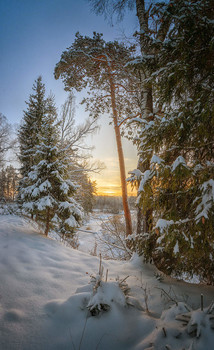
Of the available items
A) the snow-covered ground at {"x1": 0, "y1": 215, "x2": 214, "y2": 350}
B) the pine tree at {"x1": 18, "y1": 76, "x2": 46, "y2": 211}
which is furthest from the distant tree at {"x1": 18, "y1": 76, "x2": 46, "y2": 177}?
the snow-covered ground at {"x1": 0, "y1": 215, "x2": 214, "y2": 350}

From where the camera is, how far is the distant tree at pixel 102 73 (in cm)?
Result: 455

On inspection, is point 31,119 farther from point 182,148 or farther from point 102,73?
point 182,148

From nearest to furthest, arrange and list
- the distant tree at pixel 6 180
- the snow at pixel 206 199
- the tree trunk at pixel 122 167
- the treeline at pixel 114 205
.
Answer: the snow at pixel 206 199 → the tree trunk at pixel 122 167 → the treeline at pixel 114 205 → the distant tree at pixel 6 180

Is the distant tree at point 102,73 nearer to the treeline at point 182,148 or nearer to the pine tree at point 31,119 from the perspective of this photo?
the treeline at point 182,148

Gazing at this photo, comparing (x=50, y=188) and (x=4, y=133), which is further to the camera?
(x=4, y=133)

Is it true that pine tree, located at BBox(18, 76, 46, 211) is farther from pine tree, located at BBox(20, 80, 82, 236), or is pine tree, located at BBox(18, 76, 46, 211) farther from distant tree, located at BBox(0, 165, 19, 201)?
pine tree, located at BBox(20, 80, 82, 236)

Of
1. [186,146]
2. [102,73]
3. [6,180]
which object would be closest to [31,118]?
[6,180]

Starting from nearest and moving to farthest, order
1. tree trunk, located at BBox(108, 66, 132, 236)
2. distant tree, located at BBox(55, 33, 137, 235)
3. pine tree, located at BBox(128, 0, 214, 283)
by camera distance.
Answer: pine tree, located at BBox(128, 0, 214, 283), distant tree, located at BBox(55, 33, 137, 235), tree trunk, located at BBox(108, 66, 132, 236)

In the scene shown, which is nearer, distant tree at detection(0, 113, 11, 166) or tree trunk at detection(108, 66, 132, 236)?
tree trunk at detection(108, 66, 132, 236)

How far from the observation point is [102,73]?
208 inches

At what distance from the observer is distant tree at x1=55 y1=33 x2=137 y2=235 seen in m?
4.55

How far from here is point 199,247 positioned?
188cm

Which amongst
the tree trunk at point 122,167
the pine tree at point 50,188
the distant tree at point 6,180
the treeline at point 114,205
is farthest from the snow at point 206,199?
the distant tree at point 6,180

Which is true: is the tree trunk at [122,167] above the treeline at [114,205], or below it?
above
